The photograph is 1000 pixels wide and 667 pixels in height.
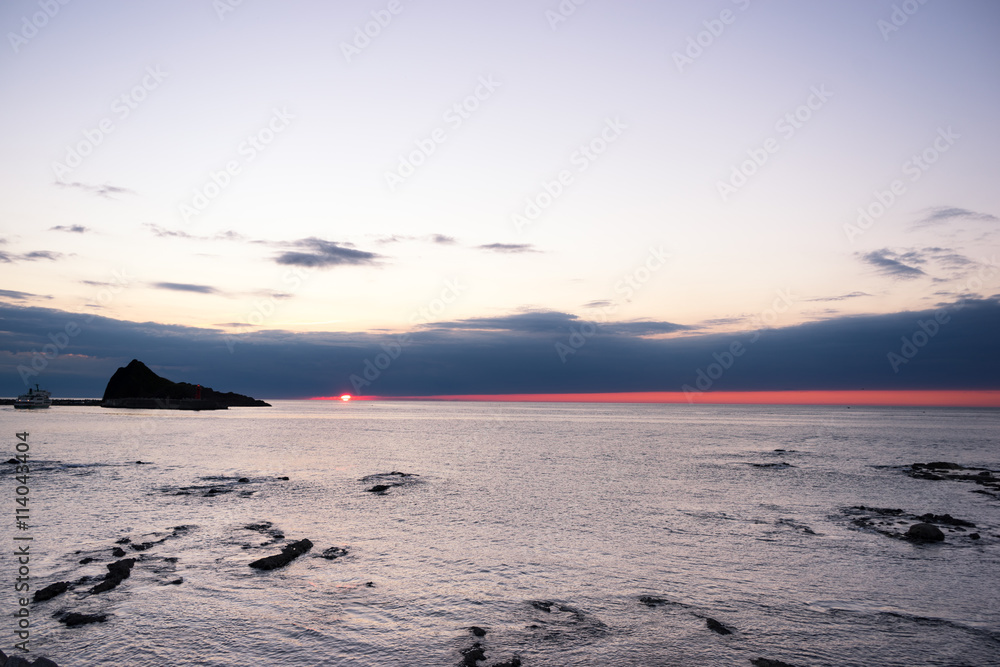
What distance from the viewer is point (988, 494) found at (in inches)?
1811

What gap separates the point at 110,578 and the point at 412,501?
21984 millimetres

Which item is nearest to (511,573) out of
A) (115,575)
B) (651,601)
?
(651,601)

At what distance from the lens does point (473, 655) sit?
15.7 m

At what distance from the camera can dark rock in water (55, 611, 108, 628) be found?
17266 mm

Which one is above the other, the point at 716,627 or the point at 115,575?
the point at 115,575

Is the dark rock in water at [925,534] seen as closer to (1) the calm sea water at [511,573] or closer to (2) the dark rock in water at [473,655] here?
(1) the calm sea water at [511,573]

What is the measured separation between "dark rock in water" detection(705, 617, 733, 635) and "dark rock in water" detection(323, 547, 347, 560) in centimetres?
1688

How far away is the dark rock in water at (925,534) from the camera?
97.3 ft

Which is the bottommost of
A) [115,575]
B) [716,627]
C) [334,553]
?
[334,553]

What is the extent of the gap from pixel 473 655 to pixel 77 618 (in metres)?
13.3

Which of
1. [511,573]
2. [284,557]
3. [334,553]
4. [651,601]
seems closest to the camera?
[651,601]

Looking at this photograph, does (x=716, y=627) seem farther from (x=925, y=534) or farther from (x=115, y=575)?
(x=115, y=575)

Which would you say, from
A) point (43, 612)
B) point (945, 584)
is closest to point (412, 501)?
point (43, 612)

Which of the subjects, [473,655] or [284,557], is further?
[284,557]
